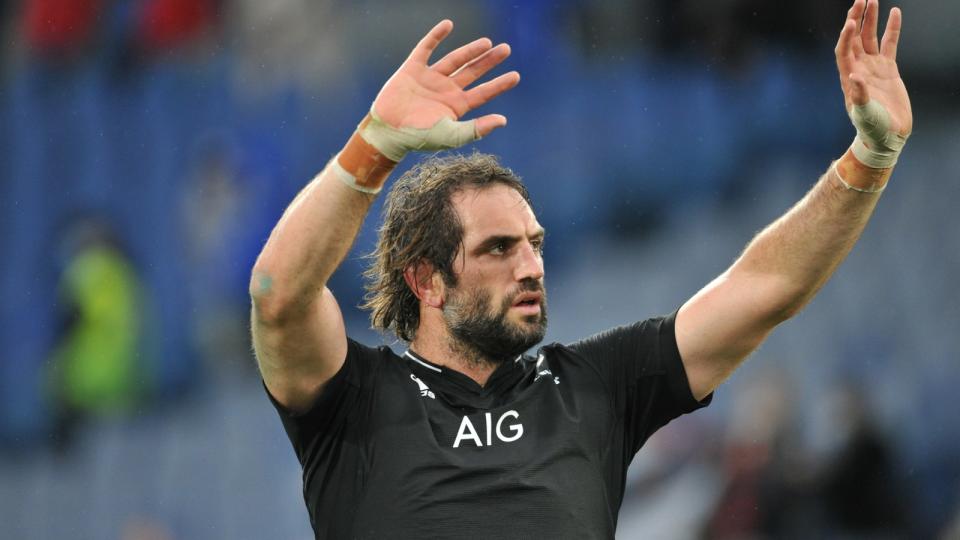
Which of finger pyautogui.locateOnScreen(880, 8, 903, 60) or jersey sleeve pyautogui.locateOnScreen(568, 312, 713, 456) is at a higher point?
finger pyautogui.locateOnScreen(880, 8, 903, 60)

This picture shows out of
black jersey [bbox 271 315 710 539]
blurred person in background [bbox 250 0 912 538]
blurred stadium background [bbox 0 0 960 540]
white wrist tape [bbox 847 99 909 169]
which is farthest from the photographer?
blurred stadium background [bbox 0 0 960 540]

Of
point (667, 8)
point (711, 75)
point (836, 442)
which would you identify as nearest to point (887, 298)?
point (836, 442)

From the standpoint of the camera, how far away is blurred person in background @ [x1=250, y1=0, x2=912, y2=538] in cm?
338

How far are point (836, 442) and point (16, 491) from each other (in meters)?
5.58

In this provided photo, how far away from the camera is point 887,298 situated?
27.8 feet

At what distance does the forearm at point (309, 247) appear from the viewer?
3348mm

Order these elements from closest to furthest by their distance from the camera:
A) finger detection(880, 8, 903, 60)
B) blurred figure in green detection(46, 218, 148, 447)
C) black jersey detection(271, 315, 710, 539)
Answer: black jersey detection(271, 315, 710, 539) → finger detection(880, 8, 903, 60) → blurred figure in green detection(46, 218, 148, 447)

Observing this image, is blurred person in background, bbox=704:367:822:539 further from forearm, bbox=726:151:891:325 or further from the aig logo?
the aig logo

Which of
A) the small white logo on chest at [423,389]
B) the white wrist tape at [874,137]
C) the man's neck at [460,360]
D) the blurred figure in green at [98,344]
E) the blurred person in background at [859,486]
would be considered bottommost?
the blurred person in background at [859,486]

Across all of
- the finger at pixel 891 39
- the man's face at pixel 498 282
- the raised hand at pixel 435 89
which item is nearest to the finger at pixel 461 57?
the raised hand at pixel 435 89

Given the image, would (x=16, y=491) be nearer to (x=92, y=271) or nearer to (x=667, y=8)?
(x=92, y=271)

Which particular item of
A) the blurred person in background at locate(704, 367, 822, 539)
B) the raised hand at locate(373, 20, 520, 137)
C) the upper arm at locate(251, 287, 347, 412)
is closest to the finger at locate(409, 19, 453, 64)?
the raised hand at locate(373, 20, 520, 137)

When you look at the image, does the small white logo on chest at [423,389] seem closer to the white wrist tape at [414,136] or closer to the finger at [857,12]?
the white wrist tape at [414,136]

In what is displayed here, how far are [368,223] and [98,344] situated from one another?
6.58ft
